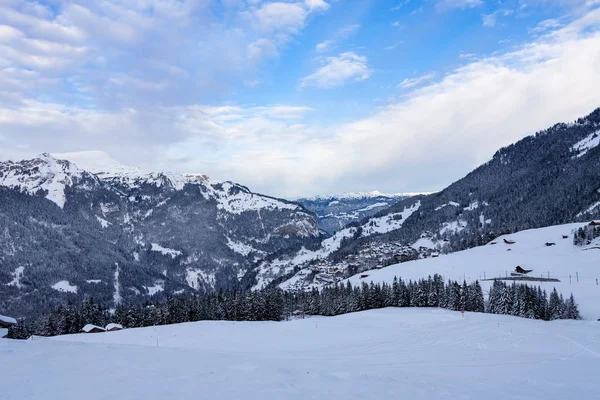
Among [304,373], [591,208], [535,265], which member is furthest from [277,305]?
[591,208]

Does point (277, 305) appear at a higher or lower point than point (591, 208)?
lower

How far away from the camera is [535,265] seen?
335 ft

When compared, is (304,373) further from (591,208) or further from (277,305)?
(591,208)

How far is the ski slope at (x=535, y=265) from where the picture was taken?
247ft

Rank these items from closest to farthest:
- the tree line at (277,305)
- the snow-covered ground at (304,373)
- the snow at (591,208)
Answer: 1. the snow-covered ground at (304,373)
2. the tree line at (277,305)
3. the snow at (591,208)

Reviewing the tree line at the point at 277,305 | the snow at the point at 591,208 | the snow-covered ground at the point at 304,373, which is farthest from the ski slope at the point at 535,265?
the snow-covered ground at the point at 304,373

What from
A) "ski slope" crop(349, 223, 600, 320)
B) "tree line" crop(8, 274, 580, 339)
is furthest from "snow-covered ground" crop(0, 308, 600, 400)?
"ski slope" crop(349, 223, 600, 320)

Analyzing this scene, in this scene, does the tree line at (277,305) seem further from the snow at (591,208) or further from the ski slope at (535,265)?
the snow at (591,208)

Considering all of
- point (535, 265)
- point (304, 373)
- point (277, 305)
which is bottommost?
point (277, 305)

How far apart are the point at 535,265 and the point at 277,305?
228 ft

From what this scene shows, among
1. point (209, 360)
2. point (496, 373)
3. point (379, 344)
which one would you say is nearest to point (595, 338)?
point (379, 344)

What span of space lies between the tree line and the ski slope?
7954mm

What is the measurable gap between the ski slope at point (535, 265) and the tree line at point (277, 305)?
795 cm

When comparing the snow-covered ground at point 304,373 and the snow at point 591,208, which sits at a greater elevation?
the snow at point 591,208
